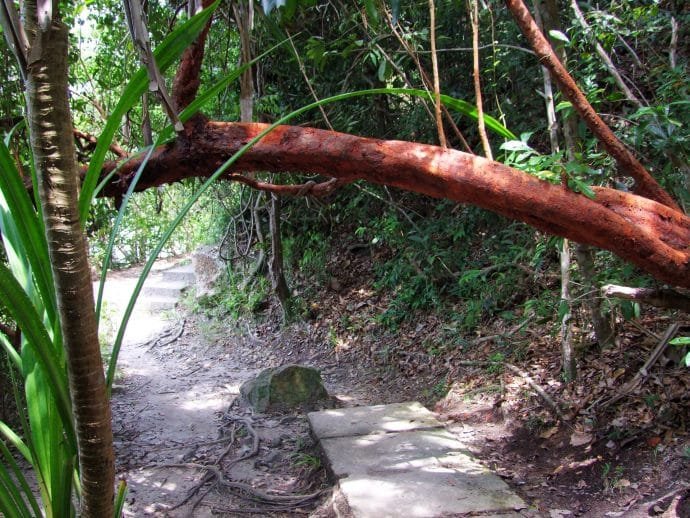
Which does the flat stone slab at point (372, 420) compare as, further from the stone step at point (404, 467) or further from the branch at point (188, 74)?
the branch at point (188, 74)

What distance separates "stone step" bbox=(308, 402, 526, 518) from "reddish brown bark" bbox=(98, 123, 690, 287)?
126 centimetres

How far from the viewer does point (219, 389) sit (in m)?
4.98

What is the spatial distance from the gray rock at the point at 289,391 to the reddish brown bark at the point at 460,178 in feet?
8.57

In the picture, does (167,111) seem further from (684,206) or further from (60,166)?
(684,206)

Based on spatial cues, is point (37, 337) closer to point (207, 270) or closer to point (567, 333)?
point (567, 333)

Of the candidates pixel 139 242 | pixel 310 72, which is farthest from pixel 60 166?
pixel 139 242

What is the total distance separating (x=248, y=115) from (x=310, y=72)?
12.8ft

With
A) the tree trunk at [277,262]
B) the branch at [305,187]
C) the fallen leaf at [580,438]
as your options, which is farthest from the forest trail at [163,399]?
the fallen leaf at [580,438]

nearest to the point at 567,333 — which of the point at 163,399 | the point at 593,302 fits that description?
the point at 593,302

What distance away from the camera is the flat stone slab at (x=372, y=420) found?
11.0 ft

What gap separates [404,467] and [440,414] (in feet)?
3.35

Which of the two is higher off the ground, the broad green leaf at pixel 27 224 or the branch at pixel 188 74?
the branch at pixel 188 74

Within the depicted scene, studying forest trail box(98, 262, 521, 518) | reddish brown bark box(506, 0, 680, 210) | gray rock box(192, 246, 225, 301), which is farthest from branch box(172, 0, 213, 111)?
gray rock box(192, 246, 225, 301)

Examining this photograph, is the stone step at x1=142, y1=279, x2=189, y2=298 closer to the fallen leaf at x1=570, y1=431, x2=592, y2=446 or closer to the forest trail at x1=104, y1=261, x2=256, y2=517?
the forest trail at x1=104, y1=261, x2=256, y2=517
